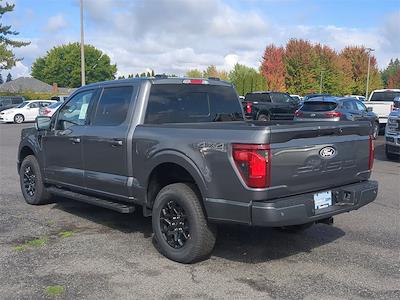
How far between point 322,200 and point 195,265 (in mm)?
1403

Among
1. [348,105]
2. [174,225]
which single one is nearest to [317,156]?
[174,225]

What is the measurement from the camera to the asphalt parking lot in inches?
169

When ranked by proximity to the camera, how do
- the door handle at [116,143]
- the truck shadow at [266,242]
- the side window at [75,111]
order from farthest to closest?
the side window at [75,111] < the door handle at [116,143] < the truck shadow at [266,242]

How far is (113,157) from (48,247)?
123 centimetres

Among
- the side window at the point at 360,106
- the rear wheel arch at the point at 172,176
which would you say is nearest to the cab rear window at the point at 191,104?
the rear wheel arch at the point at 172,176

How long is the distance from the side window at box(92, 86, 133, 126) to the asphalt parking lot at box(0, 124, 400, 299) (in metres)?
1.39

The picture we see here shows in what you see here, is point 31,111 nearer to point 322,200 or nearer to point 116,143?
point 116,143

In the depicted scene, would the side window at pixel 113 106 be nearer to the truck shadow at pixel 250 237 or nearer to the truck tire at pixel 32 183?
the truck shadow at pixel 250 237

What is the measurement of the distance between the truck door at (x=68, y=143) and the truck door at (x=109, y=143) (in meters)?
0.22

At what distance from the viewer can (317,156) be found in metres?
4.70

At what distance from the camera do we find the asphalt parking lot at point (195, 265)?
4297 mm

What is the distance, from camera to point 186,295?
4.20 metres

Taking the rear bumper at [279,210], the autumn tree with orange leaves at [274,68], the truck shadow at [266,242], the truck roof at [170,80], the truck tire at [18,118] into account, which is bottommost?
the truck shadow at [266,242]

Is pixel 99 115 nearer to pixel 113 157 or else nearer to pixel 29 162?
pixel 113 157
